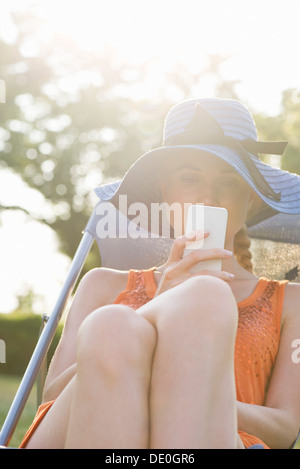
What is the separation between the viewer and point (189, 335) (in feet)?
4.12

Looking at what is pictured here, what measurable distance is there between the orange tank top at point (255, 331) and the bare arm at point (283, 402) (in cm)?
3

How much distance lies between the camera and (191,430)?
1153mm

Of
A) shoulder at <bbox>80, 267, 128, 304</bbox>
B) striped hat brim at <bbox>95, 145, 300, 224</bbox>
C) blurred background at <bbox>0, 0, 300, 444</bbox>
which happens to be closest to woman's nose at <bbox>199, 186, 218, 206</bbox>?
striped hat brim at <bbox>95, 145, 300, 224</bbox>

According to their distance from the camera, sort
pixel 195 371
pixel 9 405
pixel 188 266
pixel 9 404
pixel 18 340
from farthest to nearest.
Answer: pixel 18 340 → pixel 9 404 → pixel 9 405 → pixel 188 266 → pixel 195 371

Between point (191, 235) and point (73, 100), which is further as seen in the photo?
point (73, 100)

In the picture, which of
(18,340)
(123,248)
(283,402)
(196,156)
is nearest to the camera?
(283,402)

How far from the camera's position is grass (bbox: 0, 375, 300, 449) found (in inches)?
225

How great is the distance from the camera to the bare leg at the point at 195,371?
1.16m

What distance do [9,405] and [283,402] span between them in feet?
23.4

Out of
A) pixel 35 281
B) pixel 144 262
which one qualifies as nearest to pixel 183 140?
pixel 144 262

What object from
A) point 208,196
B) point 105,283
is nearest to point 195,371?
point 208,196

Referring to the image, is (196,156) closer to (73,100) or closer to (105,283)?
(105,283)

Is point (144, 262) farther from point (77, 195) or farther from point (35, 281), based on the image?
point (35, 281)

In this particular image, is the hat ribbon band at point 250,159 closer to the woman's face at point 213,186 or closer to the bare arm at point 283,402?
the woman's face at point 213,186
